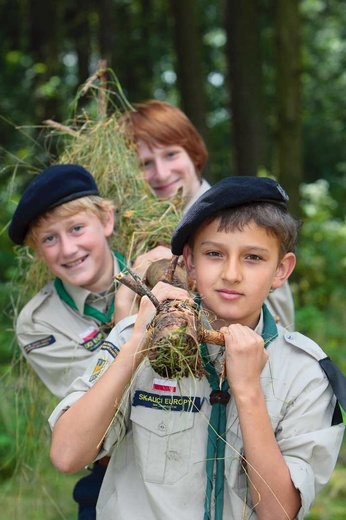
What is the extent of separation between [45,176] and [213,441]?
1.31m

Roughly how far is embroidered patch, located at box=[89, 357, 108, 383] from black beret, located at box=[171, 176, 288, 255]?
433mm

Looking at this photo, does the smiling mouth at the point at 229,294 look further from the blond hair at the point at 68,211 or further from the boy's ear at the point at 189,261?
the blond hair at the point at 68,211

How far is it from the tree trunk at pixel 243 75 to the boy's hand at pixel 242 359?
28.0 ft

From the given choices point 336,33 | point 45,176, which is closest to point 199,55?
point 45,176

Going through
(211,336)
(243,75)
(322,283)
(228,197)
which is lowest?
(322,283)

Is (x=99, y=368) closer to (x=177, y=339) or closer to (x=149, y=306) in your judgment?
(x=149, y=306)

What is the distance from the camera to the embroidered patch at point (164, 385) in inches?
99.5

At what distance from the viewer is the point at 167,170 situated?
411 cm

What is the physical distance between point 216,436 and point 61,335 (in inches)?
40.4

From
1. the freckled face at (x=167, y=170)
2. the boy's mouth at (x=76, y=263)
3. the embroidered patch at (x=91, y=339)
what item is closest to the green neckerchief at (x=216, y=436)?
the embroidered patch at (x=91, y=339)

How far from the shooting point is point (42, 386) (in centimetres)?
397

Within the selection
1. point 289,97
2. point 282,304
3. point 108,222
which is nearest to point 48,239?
point 108,222

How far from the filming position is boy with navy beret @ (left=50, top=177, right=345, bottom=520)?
2.40 m

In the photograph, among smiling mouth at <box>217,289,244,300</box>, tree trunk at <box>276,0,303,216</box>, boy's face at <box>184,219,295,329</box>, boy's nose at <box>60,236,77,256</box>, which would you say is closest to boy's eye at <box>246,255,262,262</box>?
boy's face at <box>184,219,295,329</box>
